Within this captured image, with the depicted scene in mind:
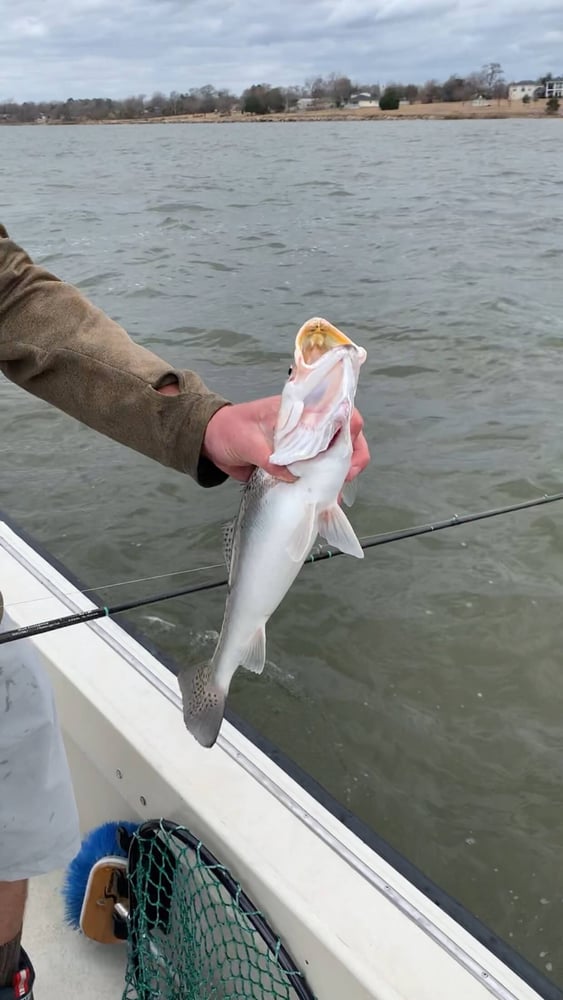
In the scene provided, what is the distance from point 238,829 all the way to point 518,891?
1819 millimetres

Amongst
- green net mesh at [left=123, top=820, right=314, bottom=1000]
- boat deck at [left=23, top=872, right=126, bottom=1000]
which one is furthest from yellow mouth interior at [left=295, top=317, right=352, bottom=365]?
boat deck at [left=23, top=872, right=126, bottom=1000]

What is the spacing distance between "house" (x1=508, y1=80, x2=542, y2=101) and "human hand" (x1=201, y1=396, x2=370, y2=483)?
90049 millimetres

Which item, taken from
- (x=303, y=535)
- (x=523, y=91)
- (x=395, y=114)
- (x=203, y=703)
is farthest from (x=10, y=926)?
(x=523, y=91)

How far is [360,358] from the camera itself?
4.49ft

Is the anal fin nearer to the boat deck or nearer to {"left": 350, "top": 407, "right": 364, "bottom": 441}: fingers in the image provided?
{"left": 350, "top": 407, "right": 364, "bottom": 441}: fingers

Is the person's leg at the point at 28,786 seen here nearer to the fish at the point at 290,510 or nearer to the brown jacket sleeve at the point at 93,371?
the fish at the point at 290,510

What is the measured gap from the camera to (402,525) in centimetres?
547

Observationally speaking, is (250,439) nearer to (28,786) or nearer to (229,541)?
(229,541)

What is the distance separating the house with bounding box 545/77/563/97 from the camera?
89.2 meters

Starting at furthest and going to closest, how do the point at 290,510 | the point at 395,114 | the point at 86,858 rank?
the point at 395,114
the point at 86,858
the point at 290,510

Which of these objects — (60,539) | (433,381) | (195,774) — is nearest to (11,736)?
(195,774)

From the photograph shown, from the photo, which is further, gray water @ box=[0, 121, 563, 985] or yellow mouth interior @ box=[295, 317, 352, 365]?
gray water @ box=[0, 121, 563, 985]

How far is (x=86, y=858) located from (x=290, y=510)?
1.34m

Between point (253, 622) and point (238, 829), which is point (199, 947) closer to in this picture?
point (238, 829)
